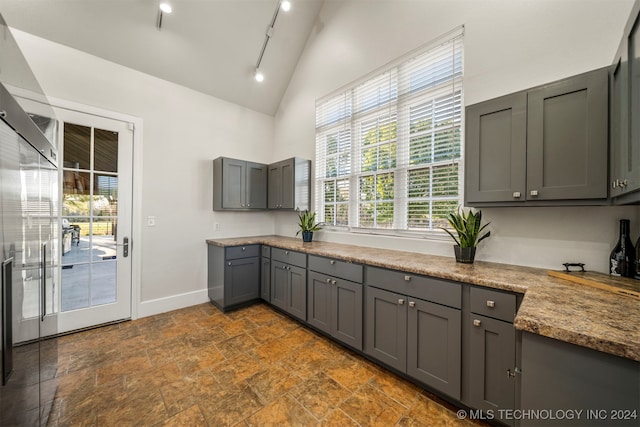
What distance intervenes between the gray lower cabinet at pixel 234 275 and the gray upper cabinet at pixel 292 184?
819 mm

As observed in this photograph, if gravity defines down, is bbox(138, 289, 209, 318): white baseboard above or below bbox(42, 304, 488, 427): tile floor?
above

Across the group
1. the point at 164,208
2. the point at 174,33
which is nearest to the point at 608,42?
the point at 174,33

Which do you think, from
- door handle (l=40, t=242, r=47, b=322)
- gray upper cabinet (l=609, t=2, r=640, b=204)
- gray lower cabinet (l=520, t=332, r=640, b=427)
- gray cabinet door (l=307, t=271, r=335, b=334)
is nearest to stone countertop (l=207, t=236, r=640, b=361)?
gray lower cabinet (l=520, t=332, r=640, b=427)

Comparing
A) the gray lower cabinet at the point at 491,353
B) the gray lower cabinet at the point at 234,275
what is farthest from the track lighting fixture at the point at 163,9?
the gray lower cabinet at the point at 491,353

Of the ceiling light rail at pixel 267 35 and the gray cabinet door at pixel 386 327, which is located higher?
the ceiling light rail at pixel 267 35

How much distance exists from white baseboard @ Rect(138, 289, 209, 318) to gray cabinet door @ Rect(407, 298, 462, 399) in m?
3.07

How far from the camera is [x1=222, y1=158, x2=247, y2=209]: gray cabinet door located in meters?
3.65

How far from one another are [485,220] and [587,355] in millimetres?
1484

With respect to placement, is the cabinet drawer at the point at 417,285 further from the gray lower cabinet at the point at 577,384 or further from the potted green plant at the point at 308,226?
the potted green plant at the point at 308,226

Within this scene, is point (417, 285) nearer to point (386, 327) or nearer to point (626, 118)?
point (386, 327)

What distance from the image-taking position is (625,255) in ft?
5.01

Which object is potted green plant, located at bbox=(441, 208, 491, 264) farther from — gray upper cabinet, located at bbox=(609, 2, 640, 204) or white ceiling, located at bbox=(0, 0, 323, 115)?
white ceiling, located at bbox=(0, 0, 323, 115)

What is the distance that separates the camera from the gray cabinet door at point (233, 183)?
3654 millimetres

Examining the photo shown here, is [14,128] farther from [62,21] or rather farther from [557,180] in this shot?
[557,180]
